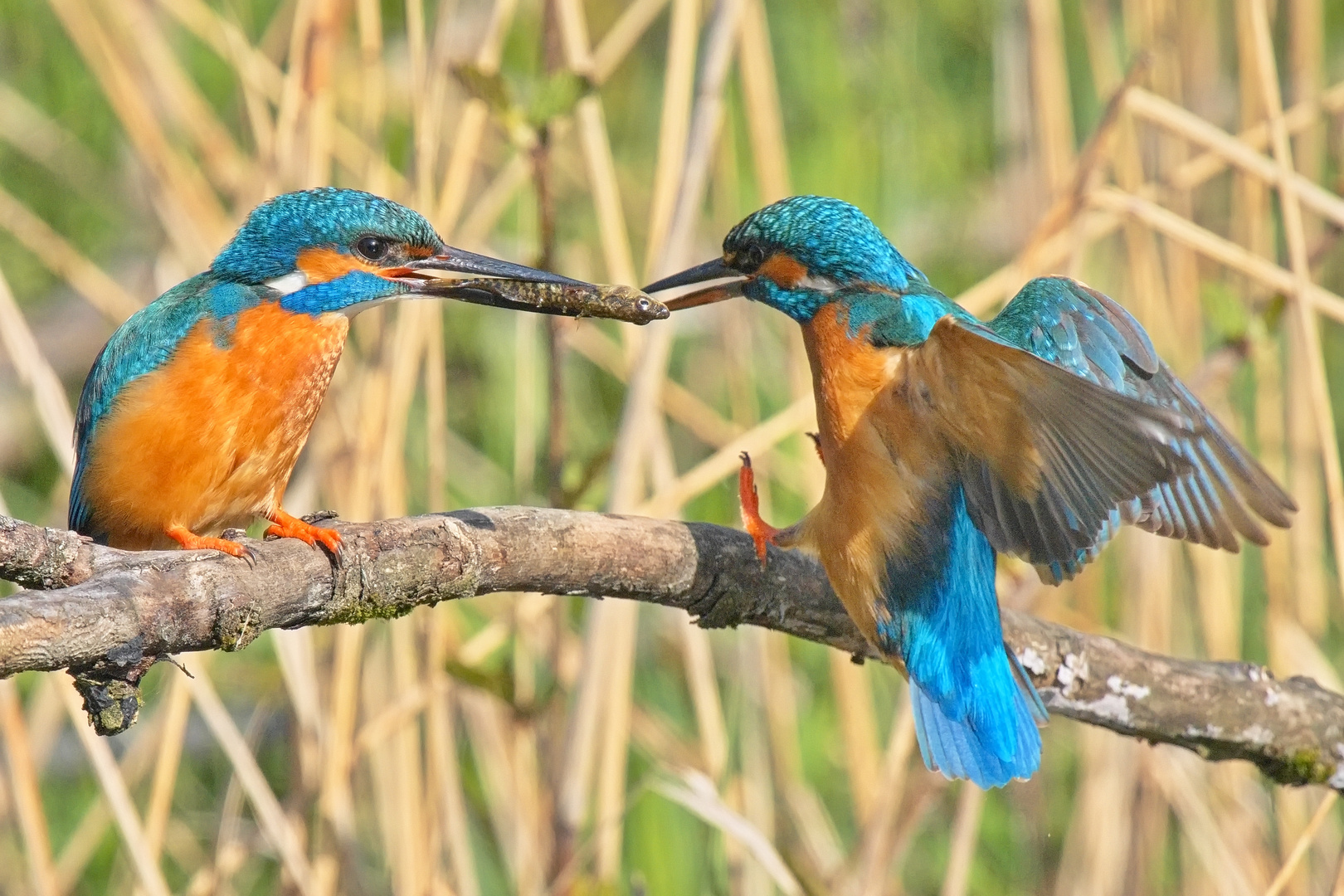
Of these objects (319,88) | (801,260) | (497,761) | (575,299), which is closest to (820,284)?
(801,260)

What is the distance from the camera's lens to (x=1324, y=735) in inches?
101

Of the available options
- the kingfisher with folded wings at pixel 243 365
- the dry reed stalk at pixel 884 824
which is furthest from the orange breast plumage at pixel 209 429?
the dry reed stalk at pixel 884 824

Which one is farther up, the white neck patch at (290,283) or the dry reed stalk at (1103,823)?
the white neck patch at (290,283)

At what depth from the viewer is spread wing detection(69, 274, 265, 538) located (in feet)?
8.39

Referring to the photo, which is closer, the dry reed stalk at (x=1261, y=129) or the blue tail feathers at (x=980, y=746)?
the blue tail feathers at (x=980, y=746)

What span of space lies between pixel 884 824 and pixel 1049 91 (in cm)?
174

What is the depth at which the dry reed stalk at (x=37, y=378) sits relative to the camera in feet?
9.18

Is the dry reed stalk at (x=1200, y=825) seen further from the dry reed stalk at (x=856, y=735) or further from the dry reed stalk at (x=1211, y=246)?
the dry reed stalk at (x=1211, y=246)

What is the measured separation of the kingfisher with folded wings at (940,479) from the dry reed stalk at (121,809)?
4.31 feet

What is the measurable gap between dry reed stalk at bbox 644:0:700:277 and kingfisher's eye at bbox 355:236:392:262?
0.61 metres

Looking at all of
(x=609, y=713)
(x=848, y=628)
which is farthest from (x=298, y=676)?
(x=848, y=628)

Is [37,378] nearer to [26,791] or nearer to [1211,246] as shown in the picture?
[26,791]

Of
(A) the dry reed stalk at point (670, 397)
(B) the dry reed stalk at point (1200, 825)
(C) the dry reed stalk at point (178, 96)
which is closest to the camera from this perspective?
(C) the dry reed stalk at point (178, 96)

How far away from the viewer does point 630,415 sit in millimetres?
2820
